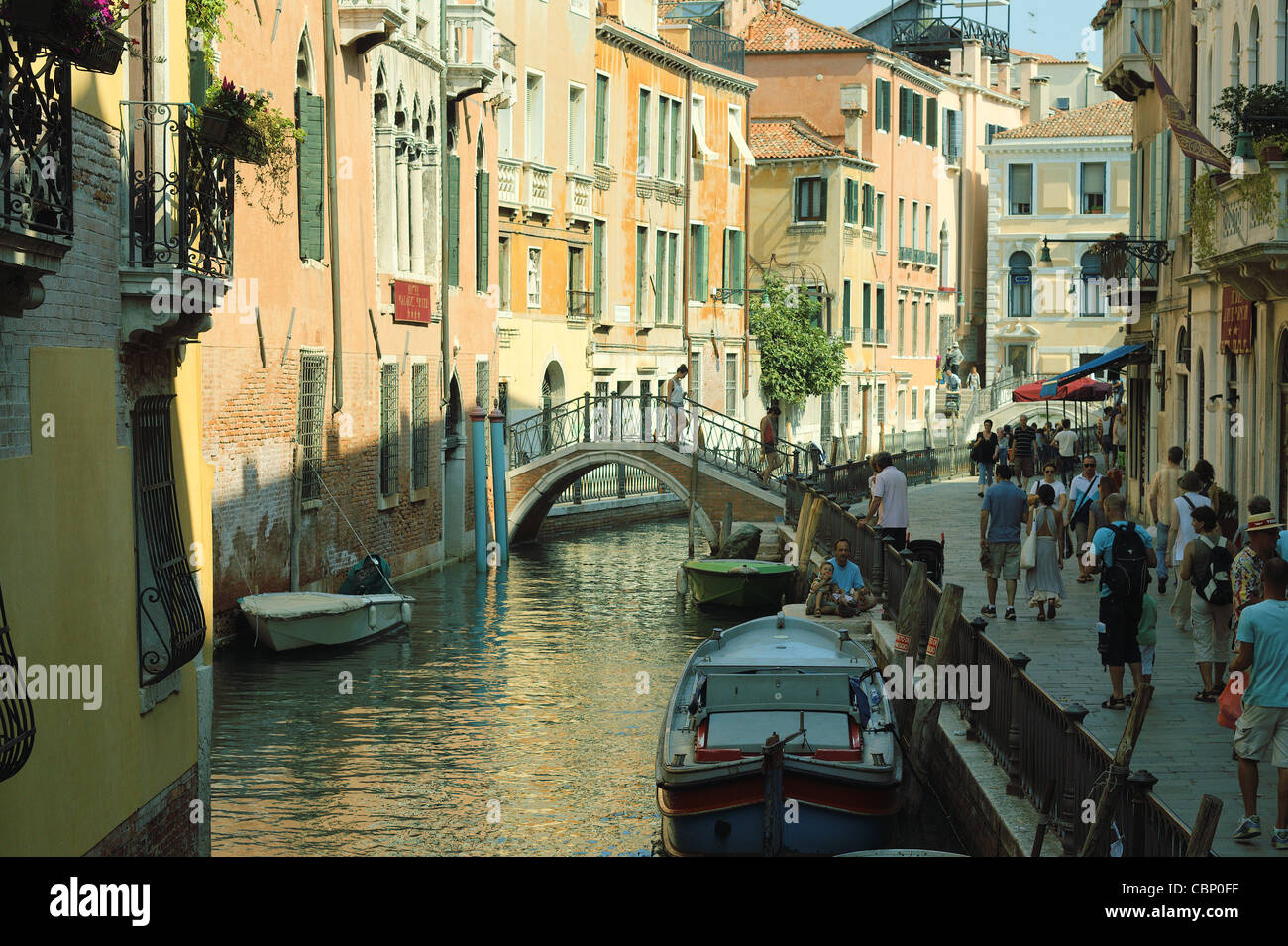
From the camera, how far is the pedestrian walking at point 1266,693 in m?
9.00

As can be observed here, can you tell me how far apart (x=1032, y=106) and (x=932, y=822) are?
58.4 m

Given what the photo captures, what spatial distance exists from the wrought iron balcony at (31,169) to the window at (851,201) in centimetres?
4435

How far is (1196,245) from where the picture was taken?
18641mm

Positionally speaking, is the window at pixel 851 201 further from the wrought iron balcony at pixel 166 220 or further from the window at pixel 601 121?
the wrought iron balcony at pixel 166 220

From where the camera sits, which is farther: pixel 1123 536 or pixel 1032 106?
pixel 1032 106

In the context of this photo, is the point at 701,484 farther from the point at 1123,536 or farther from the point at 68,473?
the point at 68,473

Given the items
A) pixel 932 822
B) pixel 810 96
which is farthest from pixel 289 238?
pixel 810 96

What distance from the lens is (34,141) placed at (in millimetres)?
7172

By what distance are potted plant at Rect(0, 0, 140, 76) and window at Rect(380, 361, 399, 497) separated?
17883 mm

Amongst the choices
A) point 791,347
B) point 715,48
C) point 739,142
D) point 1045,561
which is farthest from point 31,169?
point 791,347

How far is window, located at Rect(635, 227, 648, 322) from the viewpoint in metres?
40.3

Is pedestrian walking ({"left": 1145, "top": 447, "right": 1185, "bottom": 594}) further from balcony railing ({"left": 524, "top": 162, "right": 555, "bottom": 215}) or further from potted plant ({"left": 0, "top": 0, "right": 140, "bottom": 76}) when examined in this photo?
balcony railing ({"left": 524, "top": 162, "right": 555, "bottom": 215})

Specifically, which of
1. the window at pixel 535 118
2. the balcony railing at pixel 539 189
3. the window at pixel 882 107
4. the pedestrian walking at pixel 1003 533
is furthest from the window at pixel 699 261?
the pedestrian walking at pixel 1003 533

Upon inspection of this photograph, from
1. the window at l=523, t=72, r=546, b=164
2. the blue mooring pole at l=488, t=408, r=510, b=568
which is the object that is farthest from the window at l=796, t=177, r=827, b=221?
the blue mooring pole at l=488, t=408, r=510, b=568
